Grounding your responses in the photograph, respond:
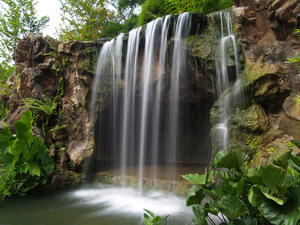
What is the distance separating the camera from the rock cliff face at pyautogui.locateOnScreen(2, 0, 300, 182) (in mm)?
5070

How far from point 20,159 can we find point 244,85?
5.47 metres

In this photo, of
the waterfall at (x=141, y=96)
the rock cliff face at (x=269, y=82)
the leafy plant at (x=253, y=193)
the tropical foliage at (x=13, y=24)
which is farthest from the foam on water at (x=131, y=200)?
the tropical foliage at (x=13, y=24)

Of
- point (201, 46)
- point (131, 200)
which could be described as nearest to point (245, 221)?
point (131, 200)

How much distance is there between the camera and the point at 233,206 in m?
2.60

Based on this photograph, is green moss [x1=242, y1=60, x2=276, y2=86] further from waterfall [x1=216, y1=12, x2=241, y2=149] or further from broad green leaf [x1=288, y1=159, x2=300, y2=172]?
broad green leaf [x1=288, y1=159, x2=300, y2=172]

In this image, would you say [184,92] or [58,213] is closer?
[58,213]

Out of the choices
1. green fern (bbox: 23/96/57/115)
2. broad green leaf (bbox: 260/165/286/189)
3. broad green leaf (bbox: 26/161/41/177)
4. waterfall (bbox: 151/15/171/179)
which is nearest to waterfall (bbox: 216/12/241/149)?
waterfall (bbox: 151/15/171/179)

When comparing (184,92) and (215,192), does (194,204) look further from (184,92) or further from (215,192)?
(184,92)

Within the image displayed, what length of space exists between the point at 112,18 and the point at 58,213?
13943 mm

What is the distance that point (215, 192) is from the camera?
2.87 meters

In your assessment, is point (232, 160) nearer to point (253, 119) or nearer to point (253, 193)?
point (253, 193)

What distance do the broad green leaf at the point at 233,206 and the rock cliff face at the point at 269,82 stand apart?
7.50ft

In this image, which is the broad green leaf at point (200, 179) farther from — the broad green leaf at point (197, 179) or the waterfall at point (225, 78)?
the waterfall at point (225, 78)

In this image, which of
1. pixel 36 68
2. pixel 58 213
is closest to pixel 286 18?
pixel 58 213
